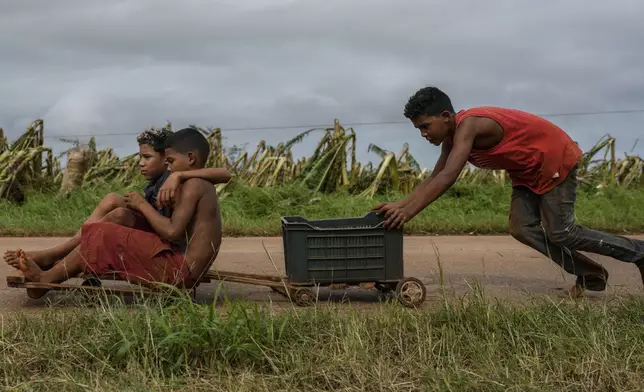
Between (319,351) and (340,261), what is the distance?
1577 mm

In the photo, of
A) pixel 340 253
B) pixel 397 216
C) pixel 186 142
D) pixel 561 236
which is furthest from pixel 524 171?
pixel 186 142

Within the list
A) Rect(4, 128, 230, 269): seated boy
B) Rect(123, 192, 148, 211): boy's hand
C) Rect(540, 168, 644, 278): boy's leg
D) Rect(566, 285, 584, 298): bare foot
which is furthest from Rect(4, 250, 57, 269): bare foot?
Rect(566, 285, 584, 298): bare foot

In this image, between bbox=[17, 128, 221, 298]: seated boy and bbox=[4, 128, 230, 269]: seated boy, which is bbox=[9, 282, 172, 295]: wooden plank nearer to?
bbox=[17, 128, 221, 298]: seated boy

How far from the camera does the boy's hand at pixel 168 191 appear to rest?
484 centimetres

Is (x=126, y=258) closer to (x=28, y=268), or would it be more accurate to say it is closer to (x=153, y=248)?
(x=153, y=248)

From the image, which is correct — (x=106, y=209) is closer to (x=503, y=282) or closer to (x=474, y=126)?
(x=474, y=126)

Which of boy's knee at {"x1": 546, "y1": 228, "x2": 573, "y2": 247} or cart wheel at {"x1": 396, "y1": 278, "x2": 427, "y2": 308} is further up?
boy's knee at {"x1": 546, "y1": 228, "x2": 573, "y2": 247}

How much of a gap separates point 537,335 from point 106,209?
3.14 metres

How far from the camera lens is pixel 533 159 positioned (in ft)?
17.5

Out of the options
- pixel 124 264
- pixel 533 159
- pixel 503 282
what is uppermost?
pixel 533 159

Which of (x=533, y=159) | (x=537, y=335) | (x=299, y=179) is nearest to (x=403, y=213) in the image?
(x=533, y=159)

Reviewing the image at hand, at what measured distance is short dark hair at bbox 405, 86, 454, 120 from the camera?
5.12 metres

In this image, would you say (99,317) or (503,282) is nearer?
(99,317)

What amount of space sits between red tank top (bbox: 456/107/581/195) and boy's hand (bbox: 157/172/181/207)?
1.99 m
